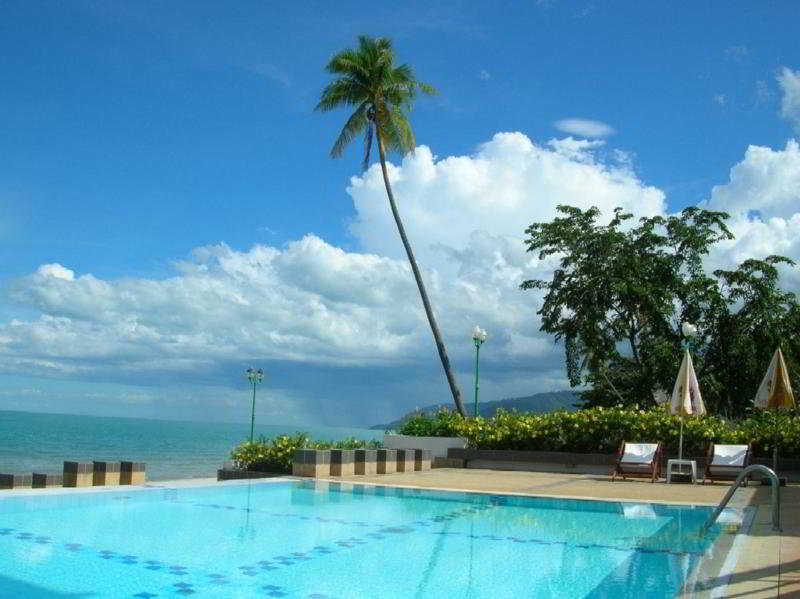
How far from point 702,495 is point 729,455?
2486mm

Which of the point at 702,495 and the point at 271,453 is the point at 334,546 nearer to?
the point at 702,495

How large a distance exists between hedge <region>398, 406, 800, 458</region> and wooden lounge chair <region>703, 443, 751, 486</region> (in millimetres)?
1512

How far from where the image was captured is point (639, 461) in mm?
17031

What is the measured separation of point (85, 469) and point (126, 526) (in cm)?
538

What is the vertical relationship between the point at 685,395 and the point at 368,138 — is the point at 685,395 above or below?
below

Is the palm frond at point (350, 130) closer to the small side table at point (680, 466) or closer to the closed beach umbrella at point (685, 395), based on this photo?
the closed beach umbrella at point (685, 395)

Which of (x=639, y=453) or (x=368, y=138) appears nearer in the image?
(x=639, y=453)

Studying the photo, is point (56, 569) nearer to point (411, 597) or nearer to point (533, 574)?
point (411, 597)

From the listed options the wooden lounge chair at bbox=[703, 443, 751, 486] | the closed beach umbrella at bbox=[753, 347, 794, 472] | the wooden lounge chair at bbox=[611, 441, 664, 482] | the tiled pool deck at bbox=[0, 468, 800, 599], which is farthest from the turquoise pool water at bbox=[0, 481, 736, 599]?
the wooden lounge chair at bbox=[611, 441, 664, 482]

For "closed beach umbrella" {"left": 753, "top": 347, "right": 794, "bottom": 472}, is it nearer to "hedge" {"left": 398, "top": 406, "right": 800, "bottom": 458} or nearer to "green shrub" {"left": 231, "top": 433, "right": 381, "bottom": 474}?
"hedge" {"left": 398, "top": 406, "right": 800, "bottom": 458}

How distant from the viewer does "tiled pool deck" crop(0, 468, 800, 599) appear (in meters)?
6.36

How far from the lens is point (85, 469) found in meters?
14.4

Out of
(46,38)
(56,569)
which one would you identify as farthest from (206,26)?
(56,569)

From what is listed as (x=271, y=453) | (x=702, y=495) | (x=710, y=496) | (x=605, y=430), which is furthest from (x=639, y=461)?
(x=271, y=453)
